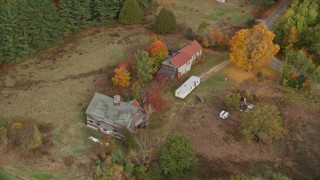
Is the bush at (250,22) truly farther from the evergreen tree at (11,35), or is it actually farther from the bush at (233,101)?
the evergreen tree at (11,35)

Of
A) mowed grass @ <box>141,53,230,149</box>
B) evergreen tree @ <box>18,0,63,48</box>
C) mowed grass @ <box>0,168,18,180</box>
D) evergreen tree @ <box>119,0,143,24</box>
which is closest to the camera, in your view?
mowed grass @ <box>0,168,18,180</box>

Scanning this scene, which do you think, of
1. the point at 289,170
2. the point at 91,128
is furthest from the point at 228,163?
the point at 91,128

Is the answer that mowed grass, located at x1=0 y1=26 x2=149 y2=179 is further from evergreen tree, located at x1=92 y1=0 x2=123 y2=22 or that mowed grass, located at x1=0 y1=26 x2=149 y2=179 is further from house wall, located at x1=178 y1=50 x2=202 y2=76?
house wall, located at x1=178 y1=50 x2=202 y2=76

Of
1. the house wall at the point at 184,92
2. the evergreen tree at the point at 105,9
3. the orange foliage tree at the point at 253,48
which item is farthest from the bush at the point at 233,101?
the evergreen tree at the point at 105,9

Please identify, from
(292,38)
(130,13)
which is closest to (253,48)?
(292,38)

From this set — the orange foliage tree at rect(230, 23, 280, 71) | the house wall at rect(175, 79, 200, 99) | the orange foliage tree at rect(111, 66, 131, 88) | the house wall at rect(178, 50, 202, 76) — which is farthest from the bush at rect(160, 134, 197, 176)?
the orange foliage tree at rect(230, 23, 280, 71)

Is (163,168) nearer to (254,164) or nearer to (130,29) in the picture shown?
(254,164)
